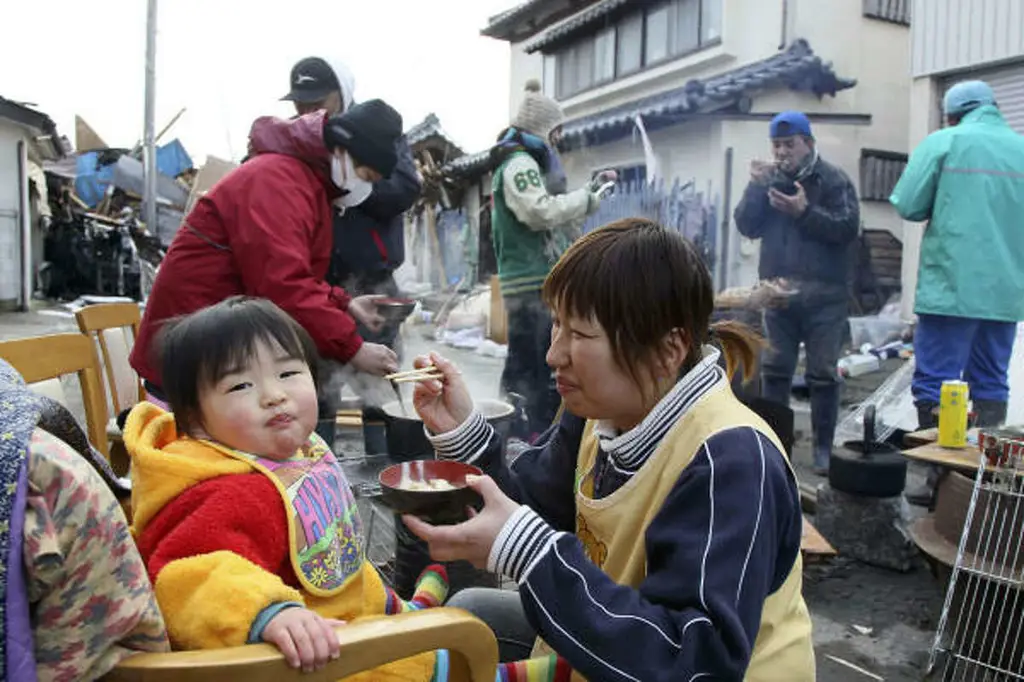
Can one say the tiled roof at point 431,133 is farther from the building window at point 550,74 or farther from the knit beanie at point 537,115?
the knit beanie at point 537,115

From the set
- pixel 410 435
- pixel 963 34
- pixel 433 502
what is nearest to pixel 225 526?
pixel 433 502

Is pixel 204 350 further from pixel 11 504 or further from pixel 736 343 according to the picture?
pixel 736 343

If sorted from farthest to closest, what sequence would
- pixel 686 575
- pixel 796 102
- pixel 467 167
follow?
1. pixel 467 167
2. pixel 796 102
3. pixel 686 575

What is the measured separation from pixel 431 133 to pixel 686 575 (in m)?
18.1

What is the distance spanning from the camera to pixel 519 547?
1.32 metres

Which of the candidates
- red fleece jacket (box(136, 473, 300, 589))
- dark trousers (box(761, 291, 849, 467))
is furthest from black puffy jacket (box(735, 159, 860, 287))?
red fleece jacket (box(136, 473, 300, 589))

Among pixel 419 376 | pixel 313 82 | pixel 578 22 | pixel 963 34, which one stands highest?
pixel 578 22

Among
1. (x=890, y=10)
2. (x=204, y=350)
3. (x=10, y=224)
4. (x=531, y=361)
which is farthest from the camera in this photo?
(x=10, y=224)

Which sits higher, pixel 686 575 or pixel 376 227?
pixel 376 227

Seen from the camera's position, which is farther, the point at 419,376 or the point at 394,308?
the point at 394,308

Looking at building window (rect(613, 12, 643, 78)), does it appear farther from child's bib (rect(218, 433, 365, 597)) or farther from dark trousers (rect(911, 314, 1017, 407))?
child's bib (rect(218, 433, 365, 597))

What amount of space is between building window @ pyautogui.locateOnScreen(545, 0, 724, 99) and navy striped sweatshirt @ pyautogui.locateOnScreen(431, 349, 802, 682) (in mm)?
11348

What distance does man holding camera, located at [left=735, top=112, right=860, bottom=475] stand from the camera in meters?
5.33

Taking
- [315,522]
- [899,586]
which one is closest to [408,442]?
[315,522]
